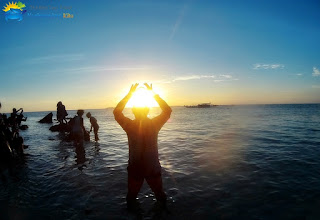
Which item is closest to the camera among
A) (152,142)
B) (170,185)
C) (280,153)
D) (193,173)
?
(152,142)

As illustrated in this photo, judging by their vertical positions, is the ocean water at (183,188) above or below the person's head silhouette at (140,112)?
below

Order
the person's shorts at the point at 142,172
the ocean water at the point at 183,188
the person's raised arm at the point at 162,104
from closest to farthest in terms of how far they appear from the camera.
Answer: the person's raised arm at the point at 162,104
the person's shorts at the point at 142,172
the ocean water at the point at 183,188

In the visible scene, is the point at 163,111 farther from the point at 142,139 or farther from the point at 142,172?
the point at 142,172

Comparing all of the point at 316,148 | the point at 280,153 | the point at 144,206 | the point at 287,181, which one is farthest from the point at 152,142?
the point at 316,148

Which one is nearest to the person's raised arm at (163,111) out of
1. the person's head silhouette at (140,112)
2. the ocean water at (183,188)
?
the person's head silhouette at (140,112)

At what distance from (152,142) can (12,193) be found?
5.95 m

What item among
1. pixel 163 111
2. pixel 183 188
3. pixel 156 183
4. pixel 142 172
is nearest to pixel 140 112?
pixel 163 111

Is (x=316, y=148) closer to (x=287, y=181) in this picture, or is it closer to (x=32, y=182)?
(x=287, y=181)

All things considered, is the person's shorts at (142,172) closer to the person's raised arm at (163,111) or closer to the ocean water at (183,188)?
the person's raised arm at (163,111)

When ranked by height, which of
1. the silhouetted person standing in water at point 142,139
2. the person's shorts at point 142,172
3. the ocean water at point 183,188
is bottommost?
the ocean water at point 183,188

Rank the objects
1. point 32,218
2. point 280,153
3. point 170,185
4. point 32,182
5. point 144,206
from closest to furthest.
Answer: point 32,218, point 144,206, point 170,185, point 32,182, point 280,153

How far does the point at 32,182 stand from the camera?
25.7 ft

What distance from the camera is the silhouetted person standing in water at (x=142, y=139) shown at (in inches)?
160

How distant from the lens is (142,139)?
418 centimetres
